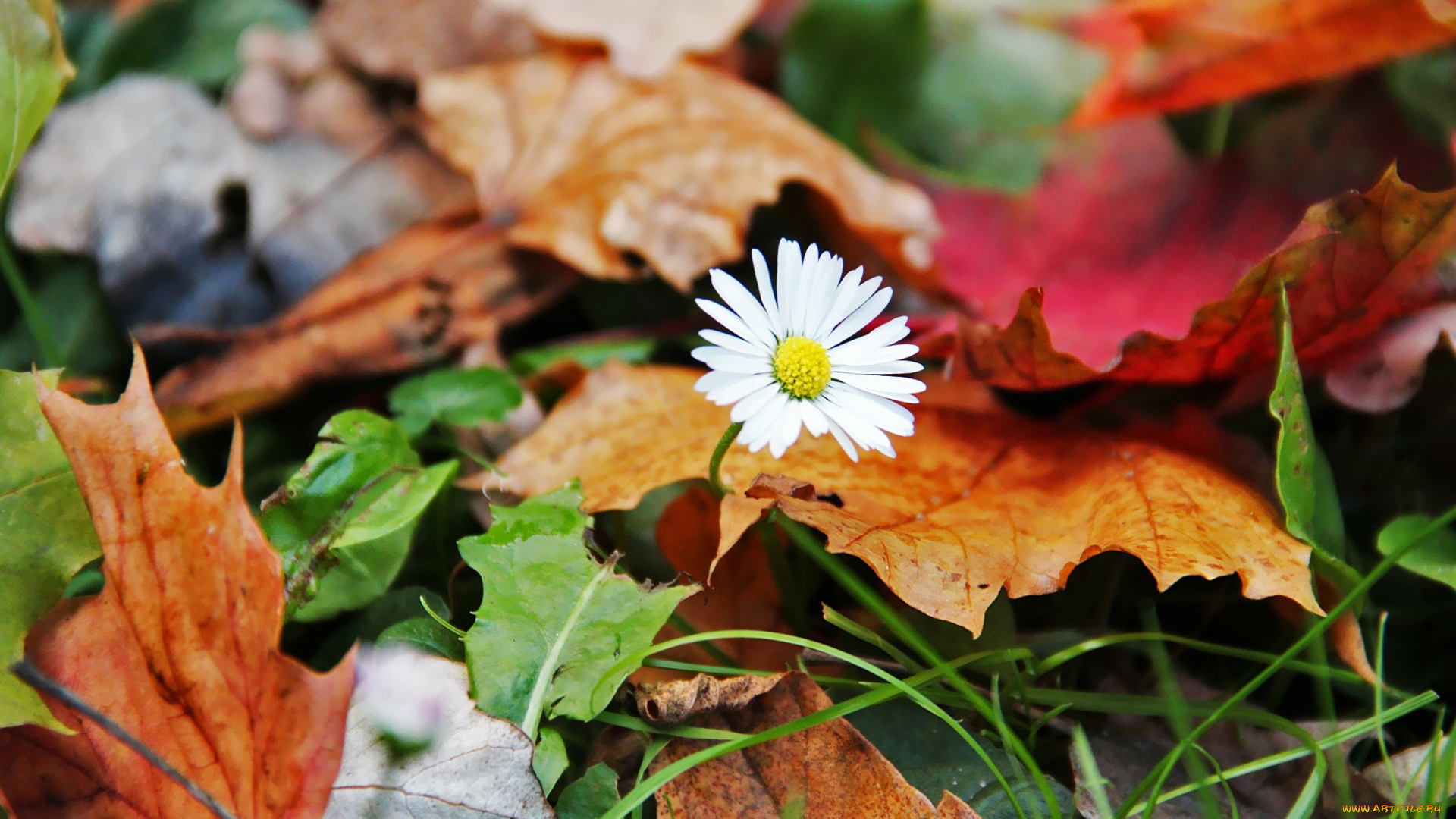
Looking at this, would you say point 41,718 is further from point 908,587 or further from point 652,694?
point 908,587

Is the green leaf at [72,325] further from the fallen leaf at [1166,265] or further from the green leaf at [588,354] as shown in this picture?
the fallen leaf at [1166,265]

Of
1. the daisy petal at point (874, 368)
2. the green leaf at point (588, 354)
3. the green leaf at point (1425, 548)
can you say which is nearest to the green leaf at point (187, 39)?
the green leaf at point (588, 354)

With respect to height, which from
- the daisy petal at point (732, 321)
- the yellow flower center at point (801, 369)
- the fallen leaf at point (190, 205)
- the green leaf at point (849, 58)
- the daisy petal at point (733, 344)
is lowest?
the fallen leaf at point (190, 205)

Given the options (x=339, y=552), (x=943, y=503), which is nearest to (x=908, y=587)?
(x=943, y=503)

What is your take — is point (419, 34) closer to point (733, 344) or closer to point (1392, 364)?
point (733, 344)

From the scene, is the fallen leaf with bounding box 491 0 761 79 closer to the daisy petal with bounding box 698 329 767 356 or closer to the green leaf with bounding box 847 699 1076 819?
the daisy petal with bounding box 698 329 767 356

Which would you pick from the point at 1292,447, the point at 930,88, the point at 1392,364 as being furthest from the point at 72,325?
the point at 1392,364
